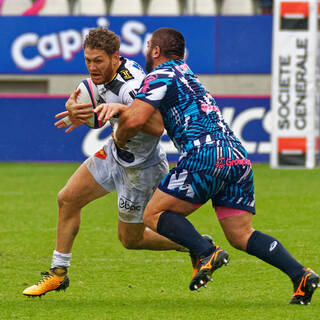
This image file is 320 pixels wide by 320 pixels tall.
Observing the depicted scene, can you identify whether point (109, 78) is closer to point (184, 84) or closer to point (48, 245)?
point (184, 84)

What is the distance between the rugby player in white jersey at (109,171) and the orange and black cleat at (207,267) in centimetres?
123

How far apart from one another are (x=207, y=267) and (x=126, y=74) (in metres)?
1.65

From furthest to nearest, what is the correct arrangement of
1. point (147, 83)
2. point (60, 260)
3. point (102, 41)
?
point (60, 260) → point (102, 41) → point (147, 83)

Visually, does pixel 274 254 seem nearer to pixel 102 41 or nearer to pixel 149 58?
pixel 149 58

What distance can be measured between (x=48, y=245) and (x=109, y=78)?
317 cm

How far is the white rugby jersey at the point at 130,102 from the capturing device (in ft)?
19.8

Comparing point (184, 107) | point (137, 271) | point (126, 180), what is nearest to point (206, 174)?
point (184, 107)

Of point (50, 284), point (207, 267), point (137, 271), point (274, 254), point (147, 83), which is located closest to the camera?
point (207, 267)

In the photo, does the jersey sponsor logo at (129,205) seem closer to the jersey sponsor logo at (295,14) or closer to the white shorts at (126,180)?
the white shorts at (126,180)

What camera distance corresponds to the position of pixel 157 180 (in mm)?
6406

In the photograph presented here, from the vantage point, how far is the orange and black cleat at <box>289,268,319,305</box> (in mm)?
5379

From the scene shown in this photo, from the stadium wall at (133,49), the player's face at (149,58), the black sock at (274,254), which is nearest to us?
the black sock at (274,254)

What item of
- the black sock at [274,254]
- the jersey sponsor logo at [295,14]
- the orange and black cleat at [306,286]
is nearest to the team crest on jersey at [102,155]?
the black sock at [274,254]

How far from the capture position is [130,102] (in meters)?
5.98
